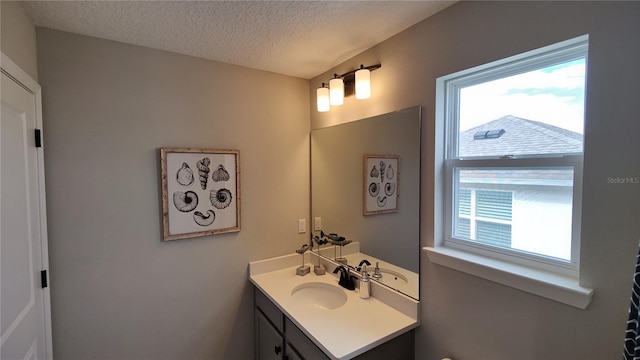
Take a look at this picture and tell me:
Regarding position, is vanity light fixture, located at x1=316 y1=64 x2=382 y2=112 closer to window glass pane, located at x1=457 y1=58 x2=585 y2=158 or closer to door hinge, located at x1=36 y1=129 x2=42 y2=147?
window glass pane, located at x1=457 y1=58 x2=585 y2=158

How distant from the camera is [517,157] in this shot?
123 centimetres

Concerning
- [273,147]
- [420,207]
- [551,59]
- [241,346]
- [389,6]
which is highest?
[389,6]

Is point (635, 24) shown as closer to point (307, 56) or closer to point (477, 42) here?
point (477, 42)

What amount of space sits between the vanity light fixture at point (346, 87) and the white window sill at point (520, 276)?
3.43 feet

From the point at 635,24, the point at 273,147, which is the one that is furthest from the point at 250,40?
the point at 635,24

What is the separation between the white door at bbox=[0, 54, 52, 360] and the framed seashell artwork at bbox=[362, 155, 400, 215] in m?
1.83

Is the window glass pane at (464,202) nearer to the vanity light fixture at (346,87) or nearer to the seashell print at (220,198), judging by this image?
the vanity light fixture at (346,87)

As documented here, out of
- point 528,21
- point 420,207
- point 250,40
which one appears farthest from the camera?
point 250,40

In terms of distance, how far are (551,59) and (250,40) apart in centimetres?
153

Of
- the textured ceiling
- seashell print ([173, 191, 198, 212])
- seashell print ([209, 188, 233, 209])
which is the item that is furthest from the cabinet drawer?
the textured ceiling

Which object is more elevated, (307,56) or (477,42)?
(307,56)

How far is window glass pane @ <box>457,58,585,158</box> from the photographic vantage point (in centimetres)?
107

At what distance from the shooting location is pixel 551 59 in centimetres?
112

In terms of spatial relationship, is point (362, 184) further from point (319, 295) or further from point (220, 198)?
point (220, 198)
